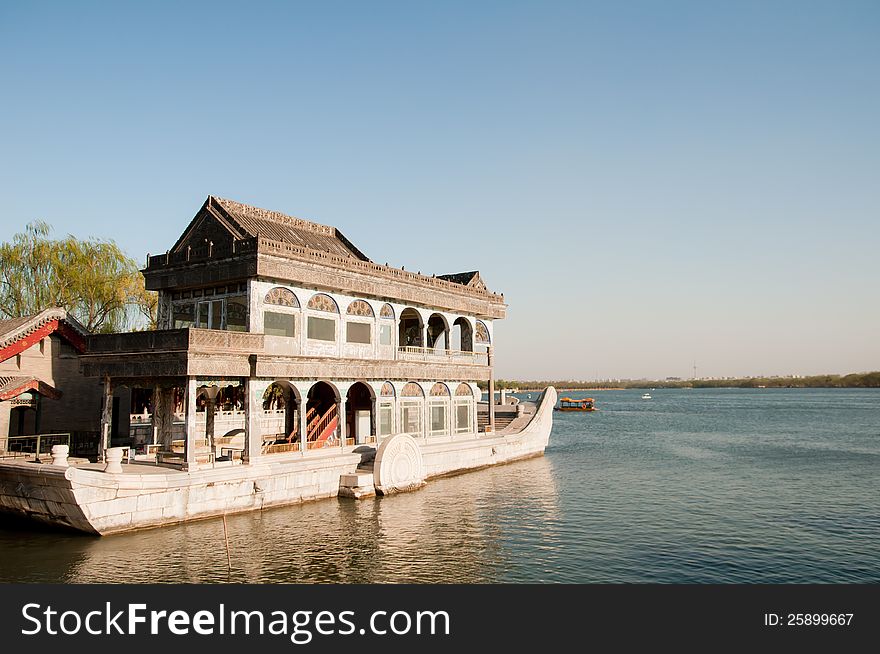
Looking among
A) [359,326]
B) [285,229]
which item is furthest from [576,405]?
[285,229]

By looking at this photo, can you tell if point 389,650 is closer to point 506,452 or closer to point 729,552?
point 729,552

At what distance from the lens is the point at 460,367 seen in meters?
38.7

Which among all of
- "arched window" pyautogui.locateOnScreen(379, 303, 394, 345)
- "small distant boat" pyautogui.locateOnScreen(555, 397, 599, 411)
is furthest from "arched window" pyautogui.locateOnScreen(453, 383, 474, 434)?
"small distant boat" pyautogui.locateOnScreen(555, 397, 599, 411)

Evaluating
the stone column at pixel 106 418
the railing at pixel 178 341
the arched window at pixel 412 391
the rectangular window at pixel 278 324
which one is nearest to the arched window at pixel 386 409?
the arched window at pixel 412 391

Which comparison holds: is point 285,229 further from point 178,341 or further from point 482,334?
point 482,334

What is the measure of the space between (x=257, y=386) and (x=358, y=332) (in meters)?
6.59

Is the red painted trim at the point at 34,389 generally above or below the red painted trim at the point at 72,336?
below

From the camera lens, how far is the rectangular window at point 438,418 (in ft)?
122

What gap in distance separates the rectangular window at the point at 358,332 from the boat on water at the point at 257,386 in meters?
0.11

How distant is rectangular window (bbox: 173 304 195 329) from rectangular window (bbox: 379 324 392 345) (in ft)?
28.7

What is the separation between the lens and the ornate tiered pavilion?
25594mm

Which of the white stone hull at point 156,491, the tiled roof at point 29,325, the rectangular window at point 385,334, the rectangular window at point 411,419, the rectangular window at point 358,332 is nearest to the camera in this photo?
the white stone hull at point 156,491

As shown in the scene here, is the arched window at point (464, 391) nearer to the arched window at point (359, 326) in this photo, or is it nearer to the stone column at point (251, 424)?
the arched window at point (359, 326)

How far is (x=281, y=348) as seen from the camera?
27.6m
